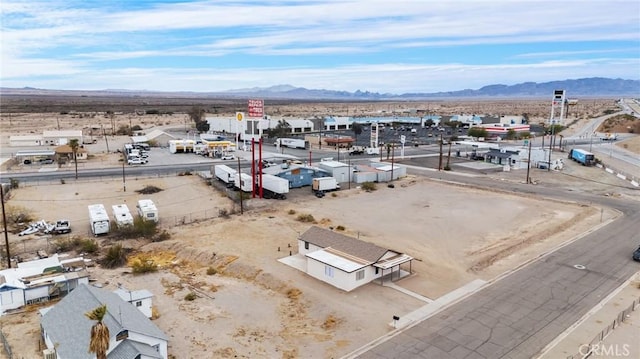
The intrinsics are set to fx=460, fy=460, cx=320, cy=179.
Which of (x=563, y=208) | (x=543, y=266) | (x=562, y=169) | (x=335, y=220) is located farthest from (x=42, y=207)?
(x=562, y=169)

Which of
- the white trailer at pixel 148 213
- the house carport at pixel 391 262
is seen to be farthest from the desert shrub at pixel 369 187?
the house carport at pixel 391 262

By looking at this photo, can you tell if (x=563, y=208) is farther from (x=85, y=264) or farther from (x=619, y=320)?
(x=85, y=264)

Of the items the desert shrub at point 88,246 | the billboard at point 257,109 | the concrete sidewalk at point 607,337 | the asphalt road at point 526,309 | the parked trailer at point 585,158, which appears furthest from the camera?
the parked trailer at point 585,158

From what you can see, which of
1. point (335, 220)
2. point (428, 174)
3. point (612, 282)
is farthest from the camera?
point (428, 174)

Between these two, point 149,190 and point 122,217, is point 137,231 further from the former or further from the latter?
point 149,190

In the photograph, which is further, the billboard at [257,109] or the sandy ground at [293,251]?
the billboard at [257,109]

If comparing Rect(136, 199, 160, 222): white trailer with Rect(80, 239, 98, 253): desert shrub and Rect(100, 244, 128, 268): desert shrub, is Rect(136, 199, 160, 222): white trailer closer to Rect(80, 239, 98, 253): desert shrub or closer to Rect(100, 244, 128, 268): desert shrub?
Rect(80, 239, 98, 253): desert shrub

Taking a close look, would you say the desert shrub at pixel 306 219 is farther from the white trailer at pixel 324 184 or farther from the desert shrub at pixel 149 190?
the desert shrub at pixel 149 190
